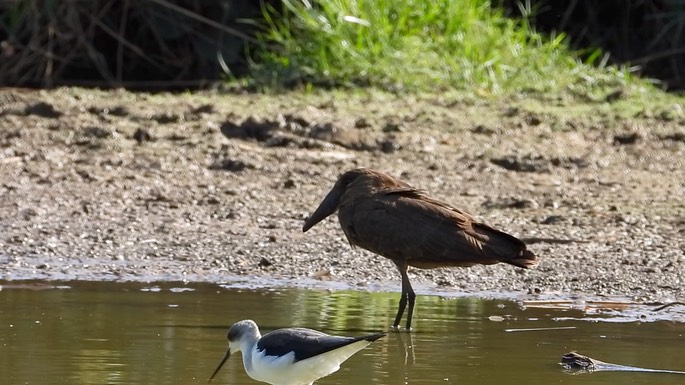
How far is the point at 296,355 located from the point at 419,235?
1961mm

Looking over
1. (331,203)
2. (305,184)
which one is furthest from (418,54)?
(331,203)

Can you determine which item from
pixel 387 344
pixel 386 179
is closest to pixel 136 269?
pixel 386 179

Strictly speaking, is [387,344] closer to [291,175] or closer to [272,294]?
[272,294]

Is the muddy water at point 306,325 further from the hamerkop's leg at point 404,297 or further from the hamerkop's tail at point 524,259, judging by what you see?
the hamerkop's tail at point 524,259

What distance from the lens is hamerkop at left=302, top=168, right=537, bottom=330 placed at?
7062 millimetres

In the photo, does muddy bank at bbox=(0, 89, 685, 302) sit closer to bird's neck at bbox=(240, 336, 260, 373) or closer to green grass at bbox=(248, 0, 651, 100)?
green grass at bbox=(248, 0, 651, 100)

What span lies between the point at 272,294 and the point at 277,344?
227 centimetres

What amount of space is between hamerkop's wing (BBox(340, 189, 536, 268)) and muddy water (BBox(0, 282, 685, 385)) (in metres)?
0.31

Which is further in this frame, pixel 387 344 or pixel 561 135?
pixel 561 135

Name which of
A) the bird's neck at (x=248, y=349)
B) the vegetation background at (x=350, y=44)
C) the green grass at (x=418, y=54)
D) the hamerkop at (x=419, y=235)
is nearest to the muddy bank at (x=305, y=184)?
the green grass at (x=418, y=54)

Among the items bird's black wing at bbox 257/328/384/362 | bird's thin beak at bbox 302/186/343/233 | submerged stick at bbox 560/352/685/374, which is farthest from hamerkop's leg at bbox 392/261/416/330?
bird's black wing at bbox 257/328/384/362

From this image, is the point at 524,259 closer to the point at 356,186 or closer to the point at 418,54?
the point at 356,186

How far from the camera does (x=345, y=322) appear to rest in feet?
22.6

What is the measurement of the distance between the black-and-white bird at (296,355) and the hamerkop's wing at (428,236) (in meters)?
1.71
